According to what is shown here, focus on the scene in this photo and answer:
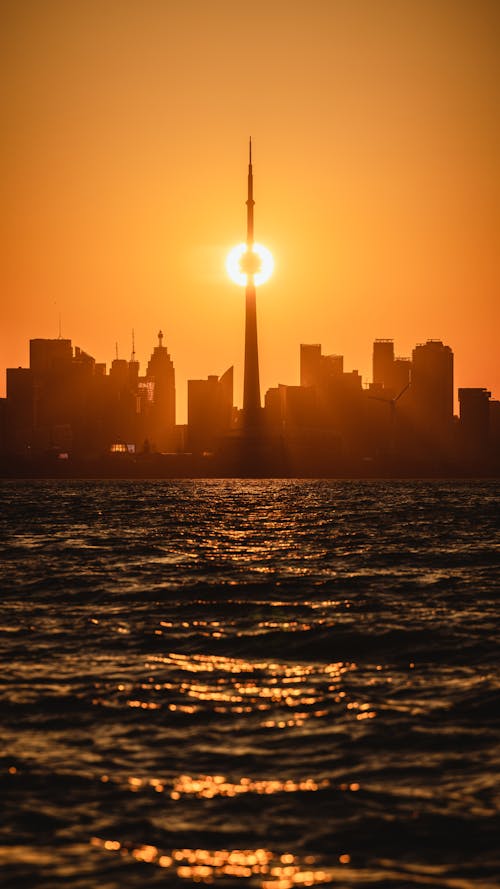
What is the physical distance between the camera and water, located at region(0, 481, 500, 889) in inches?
557

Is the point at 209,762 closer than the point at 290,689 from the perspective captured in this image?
Yes

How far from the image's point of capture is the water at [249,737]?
1415cm

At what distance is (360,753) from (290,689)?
204 inches

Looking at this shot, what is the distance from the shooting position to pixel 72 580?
47.7m

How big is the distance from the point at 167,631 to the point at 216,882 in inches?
742

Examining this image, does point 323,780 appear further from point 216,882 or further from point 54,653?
point 54,653

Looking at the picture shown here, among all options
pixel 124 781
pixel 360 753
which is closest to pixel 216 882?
pixel 124 781

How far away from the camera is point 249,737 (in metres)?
19.6

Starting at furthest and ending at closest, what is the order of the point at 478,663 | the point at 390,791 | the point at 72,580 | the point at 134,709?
the point at 72,580 → the point at 478,663 → the point at 134,709 → the point at 390,791

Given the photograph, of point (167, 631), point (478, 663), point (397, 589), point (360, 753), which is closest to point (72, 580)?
point (397, 589)

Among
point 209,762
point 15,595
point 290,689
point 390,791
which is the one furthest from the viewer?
point 15,595

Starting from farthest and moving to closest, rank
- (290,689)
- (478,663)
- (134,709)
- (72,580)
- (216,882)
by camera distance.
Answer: (72,580)
(478,663)
(290,689)
(134,709)
(216,882)

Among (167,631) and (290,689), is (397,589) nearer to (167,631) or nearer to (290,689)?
(167,631)

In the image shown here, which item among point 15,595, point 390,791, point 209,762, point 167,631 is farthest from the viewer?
point 15,595
